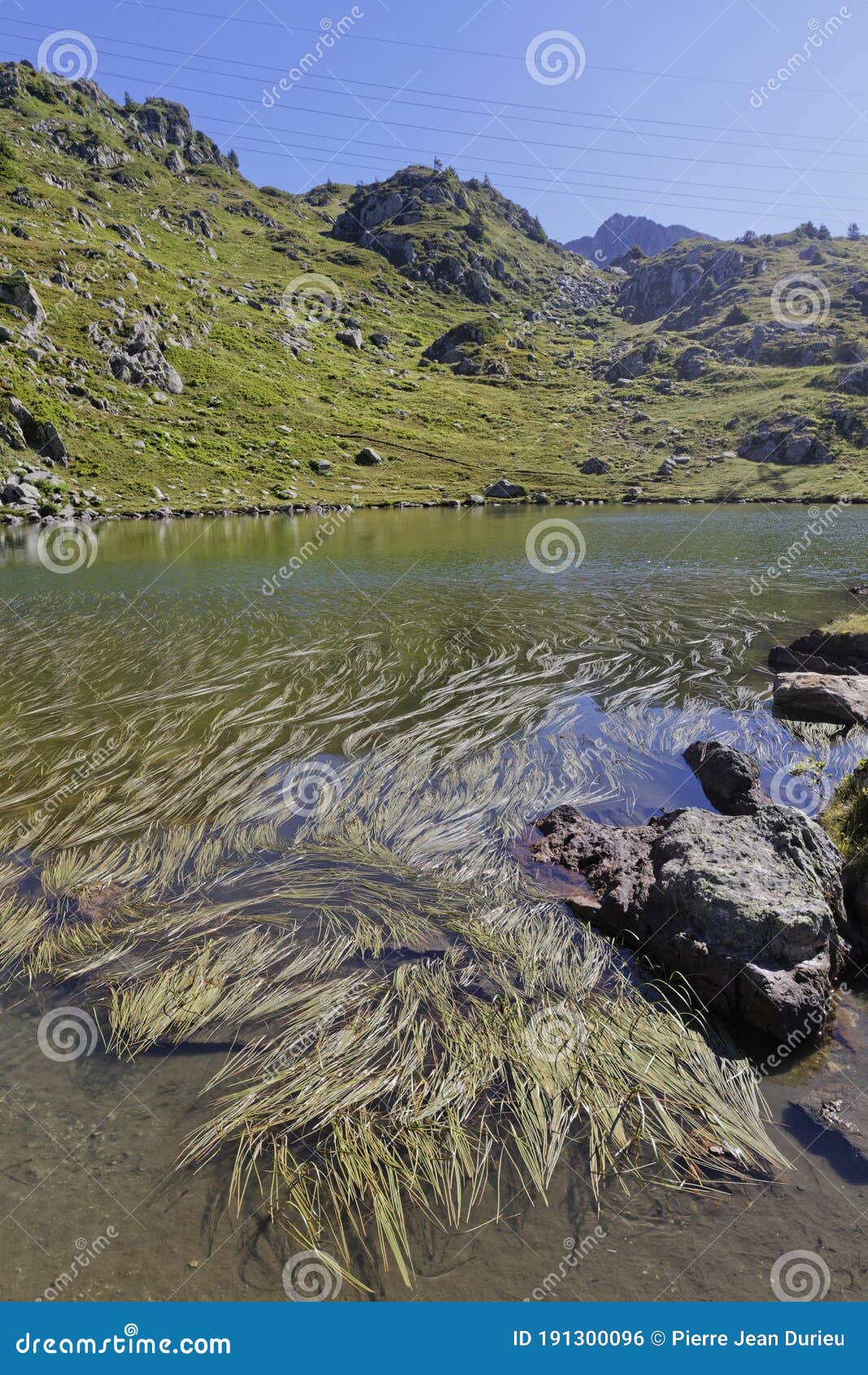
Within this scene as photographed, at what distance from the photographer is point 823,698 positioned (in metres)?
13.6

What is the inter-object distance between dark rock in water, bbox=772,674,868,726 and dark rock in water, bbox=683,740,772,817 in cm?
352

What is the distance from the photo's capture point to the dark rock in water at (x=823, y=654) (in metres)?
16.3

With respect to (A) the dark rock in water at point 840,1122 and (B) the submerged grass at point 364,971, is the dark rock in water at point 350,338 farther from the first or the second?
(A) the dark rock in water at point 840,1122

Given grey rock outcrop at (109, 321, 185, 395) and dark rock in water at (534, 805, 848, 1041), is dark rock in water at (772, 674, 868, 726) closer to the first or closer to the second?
dark rock in water at (534, 805, 848, 1041)

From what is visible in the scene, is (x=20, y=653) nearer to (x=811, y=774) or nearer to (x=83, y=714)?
(x=83, y=714)

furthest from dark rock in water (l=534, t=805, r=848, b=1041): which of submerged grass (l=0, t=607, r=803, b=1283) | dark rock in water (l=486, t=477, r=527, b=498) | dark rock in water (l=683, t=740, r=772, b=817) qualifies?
dark rock in water (l=486, t=477, r=527, b=498)

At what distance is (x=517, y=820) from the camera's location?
9789 millimetres

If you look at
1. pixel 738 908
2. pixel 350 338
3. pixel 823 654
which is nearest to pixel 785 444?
pixel 350 338

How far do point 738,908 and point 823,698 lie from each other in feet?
30.3

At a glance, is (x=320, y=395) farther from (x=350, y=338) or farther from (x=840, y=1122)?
(x=840, y=1122)

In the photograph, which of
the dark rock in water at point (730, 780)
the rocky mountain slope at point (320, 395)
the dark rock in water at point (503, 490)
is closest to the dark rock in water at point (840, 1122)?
the dark rock in water at point (730, 780)

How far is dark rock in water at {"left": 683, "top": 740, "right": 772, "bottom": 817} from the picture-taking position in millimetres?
9852

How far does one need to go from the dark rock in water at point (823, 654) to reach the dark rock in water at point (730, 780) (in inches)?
271

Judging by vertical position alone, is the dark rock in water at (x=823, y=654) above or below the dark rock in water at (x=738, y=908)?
above
